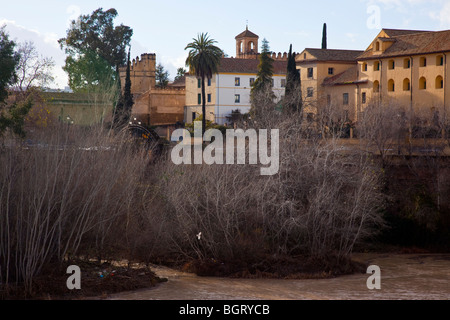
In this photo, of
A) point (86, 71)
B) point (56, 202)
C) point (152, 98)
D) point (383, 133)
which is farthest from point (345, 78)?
point (56, 202)

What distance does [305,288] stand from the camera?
2248cm

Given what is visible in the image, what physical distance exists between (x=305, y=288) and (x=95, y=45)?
153 feet

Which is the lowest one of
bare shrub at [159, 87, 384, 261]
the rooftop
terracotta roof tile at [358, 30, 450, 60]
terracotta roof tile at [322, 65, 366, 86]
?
bare shrub at [159, 87, 384, 261]

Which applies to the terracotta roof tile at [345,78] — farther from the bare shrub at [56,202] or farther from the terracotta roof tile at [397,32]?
the bare shrub at [56,202]

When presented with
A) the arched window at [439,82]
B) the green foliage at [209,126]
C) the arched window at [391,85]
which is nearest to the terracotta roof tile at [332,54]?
the arched window at [391,85]

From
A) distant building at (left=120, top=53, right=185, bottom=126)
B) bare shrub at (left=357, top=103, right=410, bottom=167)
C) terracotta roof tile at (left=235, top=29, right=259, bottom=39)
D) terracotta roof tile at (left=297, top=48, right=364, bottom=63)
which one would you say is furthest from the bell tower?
bare shrub at (left=357, top=103, right=410, bottom=167)

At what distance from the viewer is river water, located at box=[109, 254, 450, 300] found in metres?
20.6

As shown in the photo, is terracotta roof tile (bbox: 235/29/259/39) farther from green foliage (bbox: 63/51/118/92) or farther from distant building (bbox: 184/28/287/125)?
green foliage (bbox: 63/51/118/92)

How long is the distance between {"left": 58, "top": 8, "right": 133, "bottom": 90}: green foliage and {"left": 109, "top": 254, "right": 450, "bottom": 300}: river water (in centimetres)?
3818

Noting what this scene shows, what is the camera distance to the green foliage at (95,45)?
194 feet

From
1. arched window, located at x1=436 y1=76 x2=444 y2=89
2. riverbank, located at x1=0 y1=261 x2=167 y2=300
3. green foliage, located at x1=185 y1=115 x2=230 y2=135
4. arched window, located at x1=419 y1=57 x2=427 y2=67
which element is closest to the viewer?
riverbank, located at x1=0 y1=261 x2=167 y2=300
